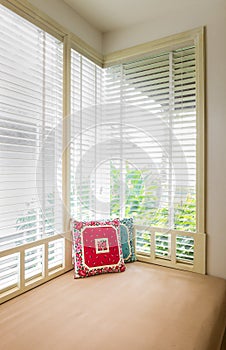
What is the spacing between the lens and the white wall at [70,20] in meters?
1.66

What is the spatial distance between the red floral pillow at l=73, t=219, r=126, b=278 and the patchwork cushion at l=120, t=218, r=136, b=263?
0.13 metres

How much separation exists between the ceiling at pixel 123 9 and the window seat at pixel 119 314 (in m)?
1.93

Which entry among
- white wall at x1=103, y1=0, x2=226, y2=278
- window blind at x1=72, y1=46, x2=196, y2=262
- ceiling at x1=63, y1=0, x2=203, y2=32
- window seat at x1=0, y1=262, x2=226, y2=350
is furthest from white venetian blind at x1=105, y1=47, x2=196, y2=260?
window seat at x1=0, y1=262, x2=226, y2=350

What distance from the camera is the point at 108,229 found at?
1764 mm

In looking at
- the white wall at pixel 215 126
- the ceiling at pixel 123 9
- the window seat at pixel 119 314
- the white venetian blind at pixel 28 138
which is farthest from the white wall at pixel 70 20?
the window seat at pixel 119 314

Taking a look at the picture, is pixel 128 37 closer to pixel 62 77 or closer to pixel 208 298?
pixel 62 77

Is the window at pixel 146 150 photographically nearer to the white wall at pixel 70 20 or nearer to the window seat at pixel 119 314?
the white wall at pixel 70 20

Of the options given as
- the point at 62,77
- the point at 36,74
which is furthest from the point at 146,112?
the point at 36,74

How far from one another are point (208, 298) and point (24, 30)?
1928 mm

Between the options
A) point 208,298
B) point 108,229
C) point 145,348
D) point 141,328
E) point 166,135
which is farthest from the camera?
point 166,135

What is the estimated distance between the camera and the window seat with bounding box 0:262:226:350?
1036 mm

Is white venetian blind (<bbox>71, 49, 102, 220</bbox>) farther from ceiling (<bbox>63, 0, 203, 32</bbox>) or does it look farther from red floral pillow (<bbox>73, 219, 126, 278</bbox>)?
ceiling (<bbox>63, 0, 203, 32</bbox>)

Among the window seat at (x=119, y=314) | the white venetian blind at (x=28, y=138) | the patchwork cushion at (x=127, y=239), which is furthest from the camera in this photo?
the patchwork cushion at (x=127, y=239)

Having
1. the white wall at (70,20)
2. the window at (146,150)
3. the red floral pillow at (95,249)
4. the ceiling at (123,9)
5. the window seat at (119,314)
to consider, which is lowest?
the window seat at (119,314)
